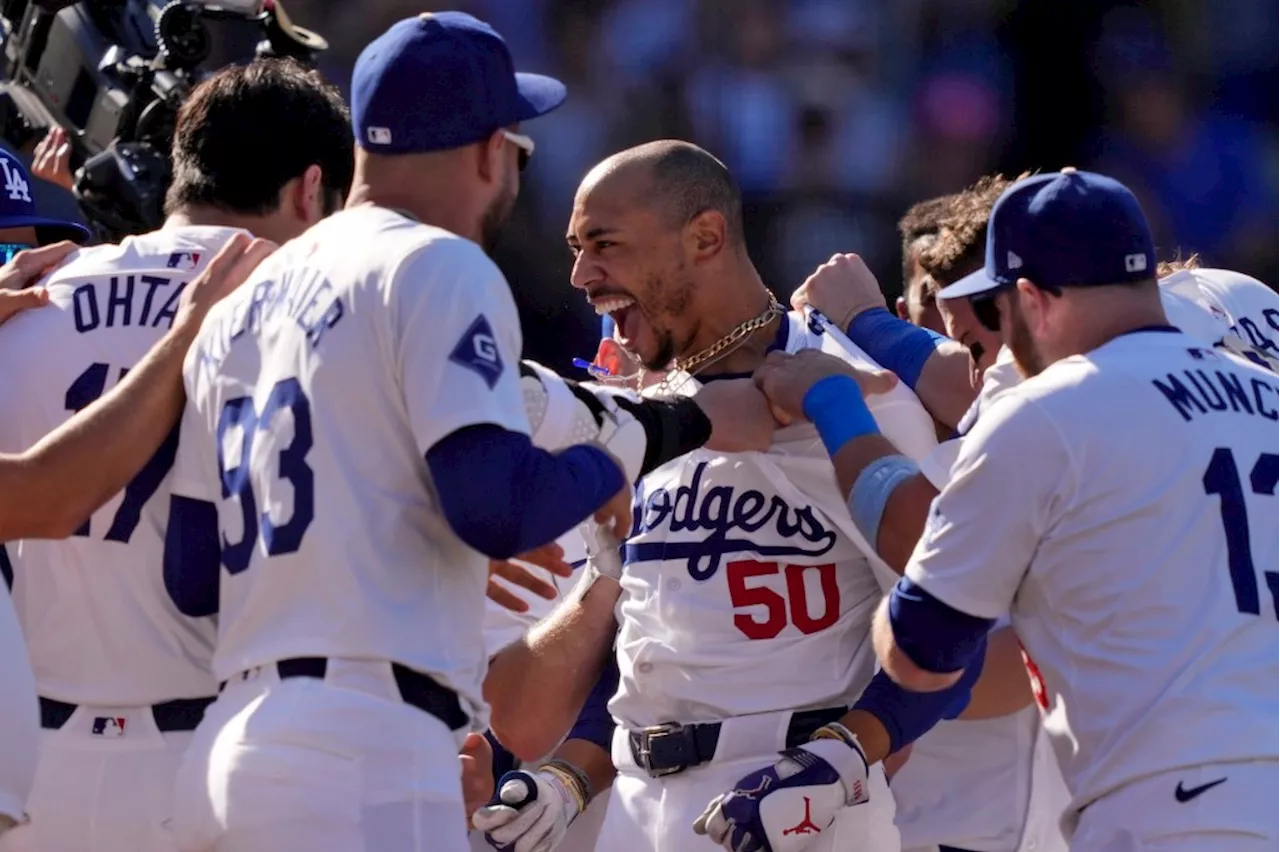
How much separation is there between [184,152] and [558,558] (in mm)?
1080

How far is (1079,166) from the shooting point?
849 cm

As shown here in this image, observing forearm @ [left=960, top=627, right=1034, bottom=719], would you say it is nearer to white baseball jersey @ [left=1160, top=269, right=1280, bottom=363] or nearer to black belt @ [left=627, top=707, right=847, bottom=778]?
black belt @ [left=627, top=707, right=847, bottom=778]

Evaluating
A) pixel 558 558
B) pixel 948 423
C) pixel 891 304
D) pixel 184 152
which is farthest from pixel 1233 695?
pixel 891 304

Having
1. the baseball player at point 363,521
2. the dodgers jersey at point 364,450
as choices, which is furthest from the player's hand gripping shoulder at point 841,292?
the dodgers jersey at point 364,450

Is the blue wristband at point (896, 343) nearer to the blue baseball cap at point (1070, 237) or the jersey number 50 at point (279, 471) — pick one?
the blue baseball cap at point (1070, 237)

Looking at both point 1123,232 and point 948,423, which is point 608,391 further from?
point 948,423

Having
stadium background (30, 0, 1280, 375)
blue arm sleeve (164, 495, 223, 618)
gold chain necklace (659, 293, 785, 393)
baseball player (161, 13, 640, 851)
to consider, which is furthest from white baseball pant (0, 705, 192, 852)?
stadium background (30, 0, 1280, 375)

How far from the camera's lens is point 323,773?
93.8 inches

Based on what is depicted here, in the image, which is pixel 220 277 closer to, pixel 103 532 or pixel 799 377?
pixel 103 532

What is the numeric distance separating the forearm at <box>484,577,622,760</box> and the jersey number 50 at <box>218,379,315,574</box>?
4.84 feet

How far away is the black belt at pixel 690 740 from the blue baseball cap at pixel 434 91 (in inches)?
52.8

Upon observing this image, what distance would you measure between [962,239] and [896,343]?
581 millimetres

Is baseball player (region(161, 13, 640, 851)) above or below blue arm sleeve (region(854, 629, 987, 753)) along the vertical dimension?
above

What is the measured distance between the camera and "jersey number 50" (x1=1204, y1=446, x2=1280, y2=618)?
2855 mm
